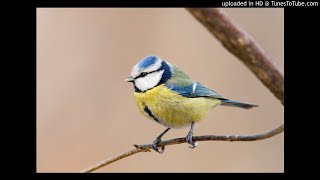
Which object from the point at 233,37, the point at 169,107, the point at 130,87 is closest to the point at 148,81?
the point at 169,107

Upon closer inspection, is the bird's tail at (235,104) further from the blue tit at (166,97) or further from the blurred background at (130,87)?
the blurred background at (130,87)

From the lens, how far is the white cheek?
7.93 ft

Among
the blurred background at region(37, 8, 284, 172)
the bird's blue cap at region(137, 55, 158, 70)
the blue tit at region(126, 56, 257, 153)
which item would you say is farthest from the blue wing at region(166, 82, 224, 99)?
the blurred background at region(37, 8, 284, 172)

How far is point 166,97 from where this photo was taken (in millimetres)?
2463

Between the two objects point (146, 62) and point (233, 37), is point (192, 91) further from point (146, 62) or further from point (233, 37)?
point (233, 37)

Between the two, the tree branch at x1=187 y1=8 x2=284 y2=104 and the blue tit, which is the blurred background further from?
the tree branch at x1=187 y1=8 x2=284 y2=104

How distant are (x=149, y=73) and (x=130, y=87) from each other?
126 centimetres

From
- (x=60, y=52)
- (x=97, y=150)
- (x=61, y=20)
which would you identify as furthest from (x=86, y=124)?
(x=61, y=20)

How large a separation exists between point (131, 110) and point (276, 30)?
4.12ft

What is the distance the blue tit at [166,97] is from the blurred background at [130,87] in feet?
3.63

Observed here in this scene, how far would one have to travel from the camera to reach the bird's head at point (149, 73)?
234cm

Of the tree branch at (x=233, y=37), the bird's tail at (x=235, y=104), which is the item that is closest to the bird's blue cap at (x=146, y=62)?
the bird's tail at (x=235, y=104)
